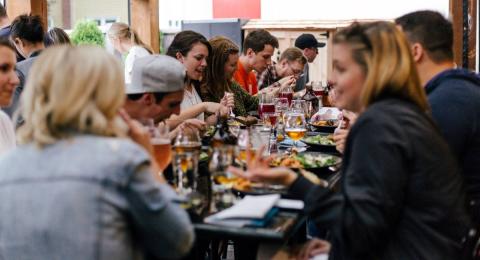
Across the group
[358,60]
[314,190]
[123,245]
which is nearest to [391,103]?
[358,60]

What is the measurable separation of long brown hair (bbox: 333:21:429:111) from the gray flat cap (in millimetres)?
906

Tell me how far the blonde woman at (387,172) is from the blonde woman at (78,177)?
20.9 inches

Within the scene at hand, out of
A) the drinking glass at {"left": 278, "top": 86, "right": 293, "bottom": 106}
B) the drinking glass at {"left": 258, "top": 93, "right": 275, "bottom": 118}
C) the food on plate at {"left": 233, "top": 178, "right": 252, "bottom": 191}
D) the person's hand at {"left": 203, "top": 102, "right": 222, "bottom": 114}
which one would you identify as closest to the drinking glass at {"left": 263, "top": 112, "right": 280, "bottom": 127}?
the drinking glass at {"left": 258, "top": 93, "right": 275, "bottom": 118}

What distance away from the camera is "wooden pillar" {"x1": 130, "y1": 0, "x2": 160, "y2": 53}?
6793 mm

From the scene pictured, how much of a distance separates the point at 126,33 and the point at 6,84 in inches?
172

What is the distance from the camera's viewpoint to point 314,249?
240 cm

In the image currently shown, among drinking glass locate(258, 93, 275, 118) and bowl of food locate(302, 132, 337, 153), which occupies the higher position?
drinking glass locate(258, 93, 275, 118)

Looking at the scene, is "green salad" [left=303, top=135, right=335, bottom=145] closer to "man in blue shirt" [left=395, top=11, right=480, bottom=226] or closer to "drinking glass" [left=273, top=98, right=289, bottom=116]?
"drinking glass" [left=273, top=98, right=289, bottom=116]

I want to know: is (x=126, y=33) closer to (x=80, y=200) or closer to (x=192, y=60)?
(x=192, y=60)

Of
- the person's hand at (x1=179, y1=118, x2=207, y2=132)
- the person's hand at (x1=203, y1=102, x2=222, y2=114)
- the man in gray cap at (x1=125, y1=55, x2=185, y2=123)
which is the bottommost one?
the person's hand at (x1=179, y1=118, x2=207, y2=132)

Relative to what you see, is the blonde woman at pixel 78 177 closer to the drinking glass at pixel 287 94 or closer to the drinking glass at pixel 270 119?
the drinking glass at pixel 270 119

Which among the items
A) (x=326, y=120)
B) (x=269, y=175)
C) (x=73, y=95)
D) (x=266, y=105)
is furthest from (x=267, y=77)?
(x=73, y=95)

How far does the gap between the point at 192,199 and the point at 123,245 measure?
0.56 meters

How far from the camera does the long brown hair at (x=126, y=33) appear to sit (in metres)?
6.61
